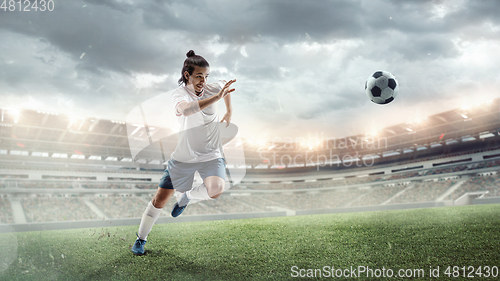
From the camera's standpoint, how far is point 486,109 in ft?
69.9

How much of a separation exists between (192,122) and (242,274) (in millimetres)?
1830

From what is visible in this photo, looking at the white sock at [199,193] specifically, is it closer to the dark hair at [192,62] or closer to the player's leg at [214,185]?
the player's leg at [214,185]

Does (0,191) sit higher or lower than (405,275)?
lower

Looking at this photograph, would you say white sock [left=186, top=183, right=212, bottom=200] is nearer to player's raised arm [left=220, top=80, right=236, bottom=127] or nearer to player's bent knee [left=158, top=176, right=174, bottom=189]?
player's bent knee [left=158, top=176, right=174, bottom=189]

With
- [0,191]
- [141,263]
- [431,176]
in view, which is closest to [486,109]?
[431,176]

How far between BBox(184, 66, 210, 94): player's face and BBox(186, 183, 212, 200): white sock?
1228 millimetres

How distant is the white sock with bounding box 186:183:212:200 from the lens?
337 centimetres

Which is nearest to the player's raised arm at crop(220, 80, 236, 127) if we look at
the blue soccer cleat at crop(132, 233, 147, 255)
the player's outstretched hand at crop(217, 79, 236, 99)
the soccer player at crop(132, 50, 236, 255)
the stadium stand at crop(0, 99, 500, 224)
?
the soccer player at crop(132, 50, 236, 255)

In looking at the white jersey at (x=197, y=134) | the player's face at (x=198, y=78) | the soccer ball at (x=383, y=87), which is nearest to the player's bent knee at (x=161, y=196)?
the white jersey at (x=197, y=134)

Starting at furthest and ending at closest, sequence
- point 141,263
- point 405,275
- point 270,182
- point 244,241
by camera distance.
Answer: point 270,182
point 244,241
point 141,263
point 405,275

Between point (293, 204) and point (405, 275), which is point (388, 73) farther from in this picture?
point (293, 204)

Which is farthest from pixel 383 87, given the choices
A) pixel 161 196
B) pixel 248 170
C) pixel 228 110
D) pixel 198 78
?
pixel 248 170

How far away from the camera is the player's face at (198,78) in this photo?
10.5 ft

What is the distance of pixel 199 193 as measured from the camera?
11.1 feet
